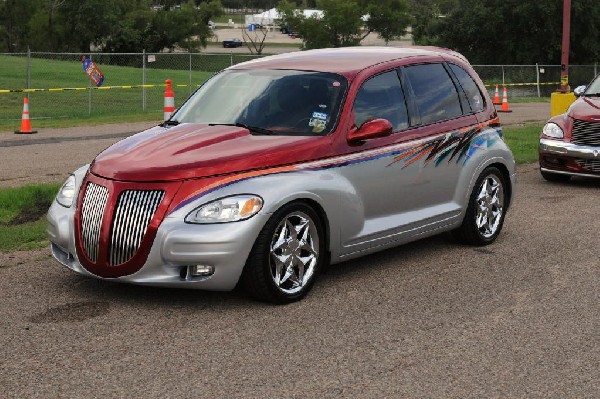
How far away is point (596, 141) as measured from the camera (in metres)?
13.1

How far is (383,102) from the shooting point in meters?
8.05

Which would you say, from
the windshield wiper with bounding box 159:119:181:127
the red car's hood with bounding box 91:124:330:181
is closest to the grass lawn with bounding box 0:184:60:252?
the windshield wiper with bounding box 159:119:181:127

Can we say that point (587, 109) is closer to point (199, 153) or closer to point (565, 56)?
point (199, 153)

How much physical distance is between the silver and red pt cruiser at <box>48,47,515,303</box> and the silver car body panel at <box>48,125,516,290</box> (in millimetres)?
10

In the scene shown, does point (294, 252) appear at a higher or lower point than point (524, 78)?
lower

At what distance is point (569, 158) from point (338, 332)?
774cm

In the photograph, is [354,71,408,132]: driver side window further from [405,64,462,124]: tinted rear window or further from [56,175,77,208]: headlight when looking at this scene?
[56,175,77,208]: headlight

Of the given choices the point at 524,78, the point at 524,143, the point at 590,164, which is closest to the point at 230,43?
the point at 524,78

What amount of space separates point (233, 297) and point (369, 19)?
11597 cm

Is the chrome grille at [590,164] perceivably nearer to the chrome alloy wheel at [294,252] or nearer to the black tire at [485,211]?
the black tire at [485,211]

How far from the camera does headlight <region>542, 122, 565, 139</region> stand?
44.5 feet

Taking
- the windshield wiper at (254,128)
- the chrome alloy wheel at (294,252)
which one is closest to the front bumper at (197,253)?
the chrome alloy wheel at (294,252)

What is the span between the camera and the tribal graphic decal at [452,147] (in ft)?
26.7

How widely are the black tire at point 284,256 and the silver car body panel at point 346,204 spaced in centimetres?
8
